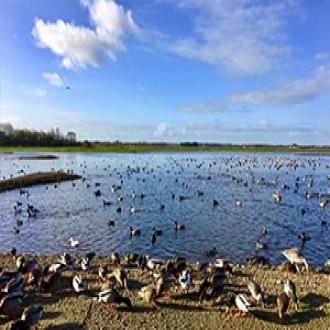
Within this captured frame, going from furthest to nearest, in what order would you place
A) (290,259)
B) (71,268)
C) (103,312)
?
(290,259) < (71,268) < (103,312)

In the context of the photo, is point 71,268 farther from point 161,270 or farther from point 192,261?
point 192,261

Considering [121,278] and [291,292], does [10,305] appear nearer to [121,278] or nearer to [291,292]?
[121,278]

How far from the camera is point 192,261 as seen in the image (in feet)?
82.5

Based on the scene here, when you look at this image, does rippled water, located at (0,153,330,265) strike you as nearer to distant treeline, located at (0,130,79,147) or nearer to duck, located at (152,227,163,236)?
duck, located at (152,227,163,236)

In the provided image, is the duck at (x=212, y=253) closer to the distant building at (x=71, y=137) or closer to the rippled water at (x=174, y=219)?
the rippled water at (x=174, y=219)

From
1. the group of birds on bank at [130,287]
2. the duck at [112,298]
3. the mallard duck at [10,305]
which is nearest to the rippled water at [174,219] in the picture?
the group of birds on bank at [130,287]

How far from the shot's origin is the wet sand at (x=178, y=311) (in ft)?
48.8

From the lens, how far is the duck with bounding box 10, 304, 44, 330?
13.6 metres

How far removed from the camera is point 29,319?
547 inches

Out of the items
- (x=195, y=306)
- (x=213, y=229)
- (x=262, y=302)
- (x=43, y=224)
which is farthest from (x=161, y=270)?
(x=43, y=224)

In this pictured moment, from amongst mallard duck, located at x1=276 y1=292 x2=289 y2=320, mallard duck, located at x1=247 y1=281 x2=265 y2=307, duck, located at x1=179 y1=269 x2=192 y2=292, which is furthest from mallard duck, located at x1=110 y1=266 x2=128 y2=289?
mallard duck, located at x1=276 y1=292 x2=289 y2=320

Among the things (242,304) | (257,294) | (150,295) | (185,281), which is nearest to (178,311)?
(150,295)

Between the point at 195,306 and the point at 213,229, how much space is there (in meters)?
16.7

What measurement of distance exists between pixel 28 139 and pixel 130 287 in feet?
435
